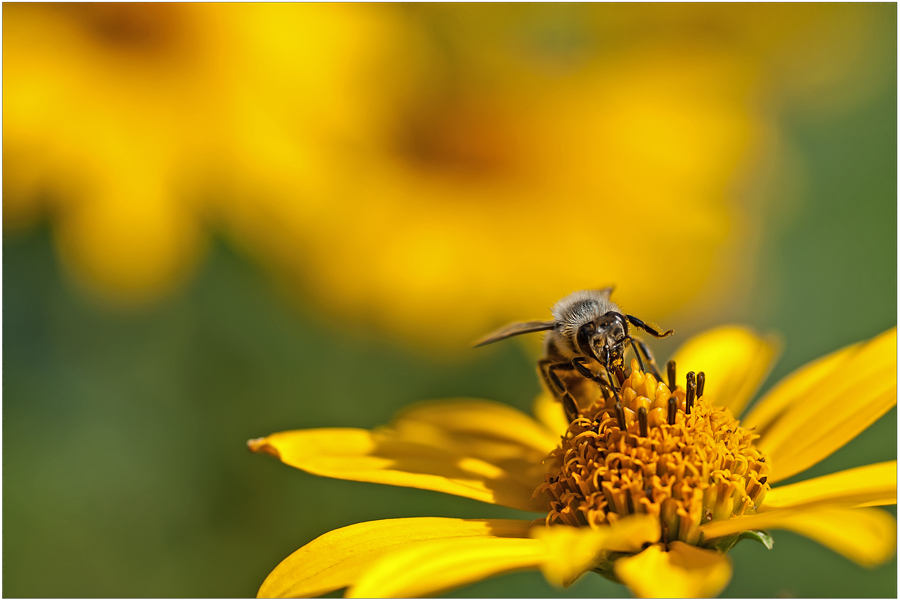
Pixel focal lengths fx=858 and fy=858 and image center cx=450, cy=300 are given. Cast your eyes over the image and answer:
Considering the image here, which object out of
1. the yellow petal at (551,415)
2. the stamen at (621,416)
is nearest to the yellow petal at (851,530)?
the stamen at (621,416)

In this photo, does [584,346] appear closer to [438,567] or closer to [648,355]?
[648,355]

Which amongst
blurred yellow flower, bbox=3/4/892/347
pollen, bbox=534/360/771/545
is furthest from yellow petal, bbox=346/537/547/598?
blurred yellow flower, bbox=3/4/892/347

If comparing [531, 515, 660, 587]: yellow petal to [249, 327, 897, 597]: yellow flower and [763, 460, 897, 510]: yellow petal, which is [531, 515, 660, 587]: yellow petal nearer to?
[249, 327, 897, 597]: yellow flower

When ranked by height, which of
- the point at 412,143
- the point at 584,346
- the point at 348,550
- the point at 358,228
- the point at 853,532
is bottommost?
the point at 348,550

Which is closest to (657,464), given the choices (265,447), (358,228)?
(265,447)

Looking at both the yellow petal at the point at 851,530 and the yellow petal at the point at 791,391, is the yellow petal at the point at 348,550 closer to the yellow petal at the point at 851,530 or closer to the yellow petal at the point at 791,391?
the yellow petal at the point at 851,530
